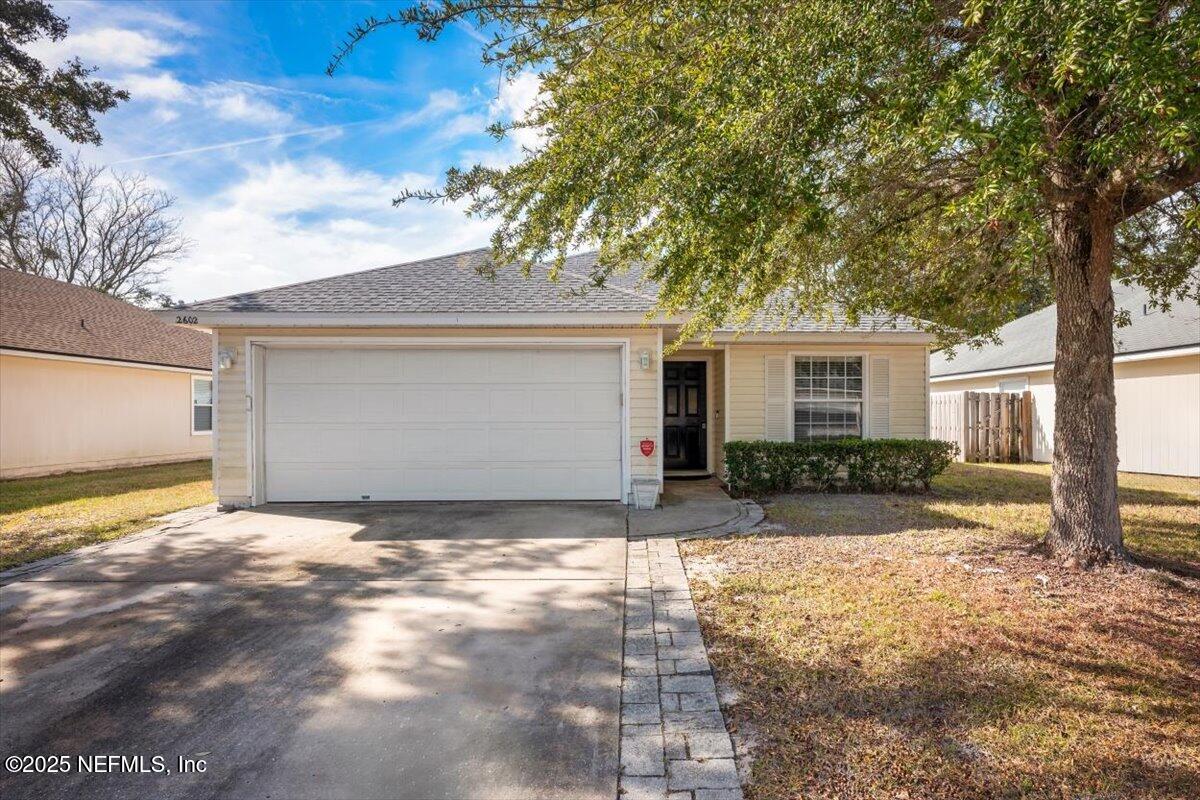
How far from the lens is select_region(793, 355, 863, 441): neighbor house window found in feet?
34.1

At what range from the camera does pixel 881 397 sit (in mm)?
10320

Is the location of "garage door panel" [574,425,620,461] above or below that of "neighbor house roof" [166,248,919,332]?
below

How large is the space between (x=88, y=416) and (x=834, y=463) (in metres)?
16.0

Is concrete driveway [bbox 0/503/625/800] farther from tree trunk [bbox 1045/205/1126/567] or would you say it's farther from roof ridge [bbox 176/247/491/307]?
tree trunk [bbox 1045/205/1126/567]

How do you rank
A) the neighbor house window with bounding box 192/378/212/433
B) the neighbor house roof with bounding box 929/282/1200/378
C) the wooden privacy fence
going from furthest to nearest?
the neighbor house window with bounding box 192/378/212/433 < the wooden privacy fence < the neighbor house roof with bounding box 929/282/1200/378

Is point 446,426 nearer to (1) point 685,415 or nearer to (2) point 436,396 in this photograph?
(2) point 436,396

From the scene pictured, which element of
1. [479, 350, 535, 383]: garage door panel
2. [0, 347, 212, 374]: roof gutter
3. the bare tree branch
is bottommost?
[479, 350, 535, 383]: garage door panel

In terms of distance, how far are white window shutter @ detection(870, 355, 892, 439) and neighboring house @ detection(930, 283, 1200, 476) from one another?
991mm

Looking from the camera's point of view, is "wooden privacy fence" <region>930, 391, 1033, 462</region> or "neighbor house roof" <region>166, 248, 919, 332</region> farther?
"wooden privacy fence" <region>930, 391, 1033, 462</region>

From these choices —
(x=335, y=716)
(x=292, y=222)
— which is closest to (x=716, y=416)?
(x=335, y=716)

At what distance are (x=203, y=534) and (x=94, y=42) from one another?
7.19m

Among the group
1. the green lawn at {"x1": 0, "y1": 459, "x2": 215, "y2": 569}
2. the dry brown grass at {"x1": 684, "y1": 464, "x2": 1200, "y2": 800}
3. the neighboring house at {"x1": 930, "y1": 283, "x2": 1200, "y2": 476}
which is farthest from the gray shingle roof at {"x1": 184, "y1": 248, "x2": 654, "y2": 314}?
the neighboring house at {"x1": 930, "y1": 283, "x2": 1200, "y2": 476}

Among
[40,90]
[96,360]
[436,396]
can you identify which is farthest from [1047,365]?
[96,360]

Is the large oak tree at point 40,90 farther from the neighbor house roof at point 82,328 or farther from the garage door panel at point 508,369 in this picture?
the garage door panel at point 508,369
